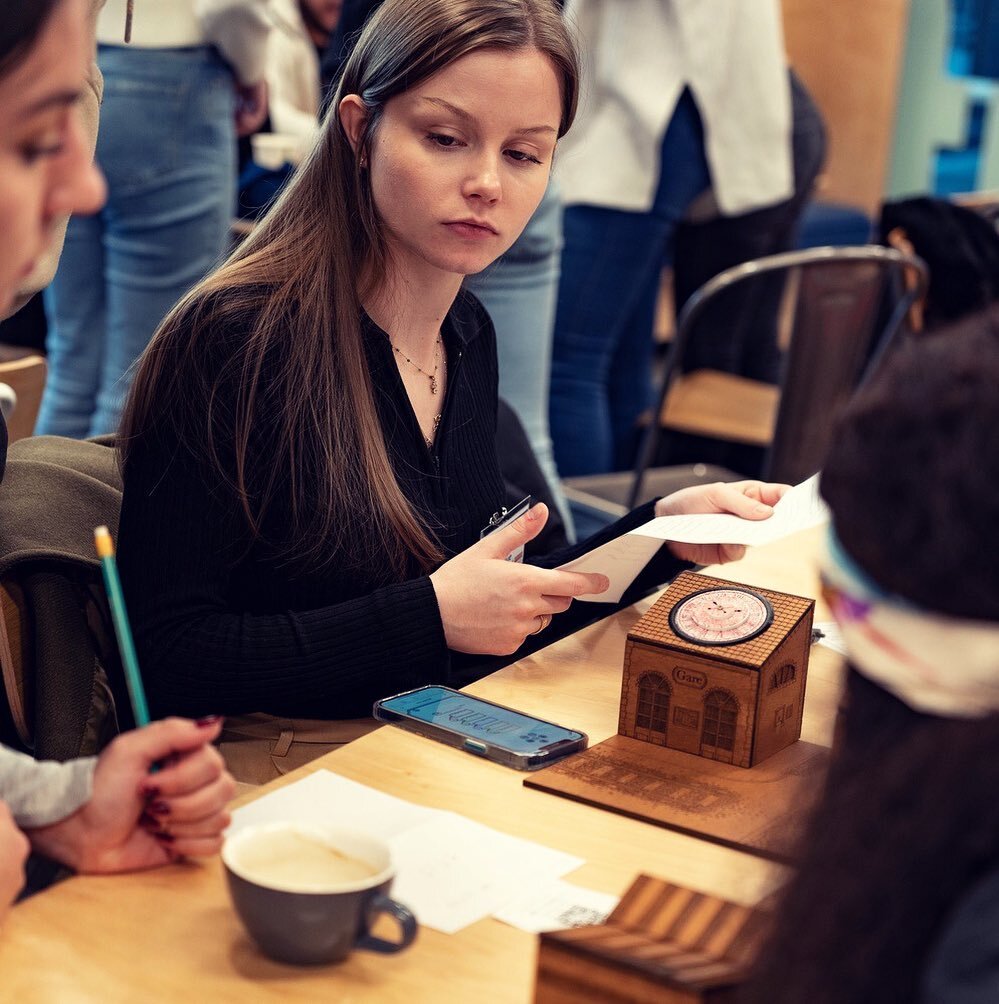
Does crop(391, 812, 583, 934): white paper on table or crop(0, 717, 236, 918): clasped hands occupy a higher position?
crop(0, 717, 236, 918): clasped hands

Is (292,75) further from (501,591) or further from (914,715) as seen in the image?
(914,715)

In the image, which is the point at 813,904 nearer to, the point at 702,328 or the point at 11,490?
the point at 11,490

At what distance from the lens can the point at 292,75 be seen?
3.82m

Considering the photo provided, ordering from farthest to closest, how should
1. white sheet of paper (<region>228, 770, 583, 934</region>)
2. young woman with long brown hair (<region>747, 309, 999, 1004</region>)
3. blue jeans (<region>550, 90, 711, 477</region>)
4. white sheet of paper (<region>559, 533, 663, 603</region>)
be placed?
blue jeans (<region>550, 90, 711, 477</region>)
white sheet of paper (<region>559, 533, 663, 603</region>)
white sheet of paper (<region>228, 770, 583, 934</region>)
young woman with long brown hair (<region>747, 309, 999, 1004</region>)

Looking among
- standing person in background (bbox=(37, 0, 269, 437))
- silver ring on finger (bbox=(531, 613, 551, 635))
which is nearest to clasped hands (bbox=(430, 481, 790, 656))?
silver ring on finger (bbox=(531, 613, 551, 635))

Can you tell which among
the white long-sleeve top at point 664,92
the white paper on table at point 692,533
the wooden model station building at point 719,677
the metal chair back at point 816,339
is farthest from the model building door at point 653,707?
the white long-sleeve top at point 664,92

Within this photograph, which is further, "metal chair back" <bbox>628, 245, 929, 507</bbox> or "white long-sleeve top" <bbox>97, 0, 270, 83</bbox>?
"metal chair back" <bbox>628, 245, 929, 507</bbox>

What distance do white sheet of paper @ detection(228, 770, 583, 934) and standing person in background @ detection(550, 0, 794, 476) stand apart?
2001 millimetres

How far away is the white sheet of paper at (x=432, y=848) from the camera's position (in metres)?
0.95

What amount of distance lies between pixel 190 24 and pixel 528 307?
738 mm

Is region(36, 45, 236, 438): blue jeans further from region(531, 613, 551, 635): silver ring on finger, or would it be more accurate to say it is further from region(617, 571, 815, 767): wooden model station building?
region(617, 571, 815, 767): wooden model station building

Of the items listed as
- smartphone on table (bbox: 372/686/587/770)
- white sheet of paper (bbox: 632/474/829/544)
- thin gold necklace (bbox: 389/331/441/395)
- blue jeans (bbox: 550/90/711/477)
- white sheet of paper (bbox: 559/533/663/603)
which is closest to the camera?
smartphone on table (bbox: 372/686/587/770)

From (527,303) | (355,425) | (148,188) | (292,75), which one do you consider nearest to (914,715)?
(355,425)

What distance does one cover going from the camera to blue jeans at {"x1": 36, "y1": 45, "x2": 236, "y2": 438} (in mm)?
2553
